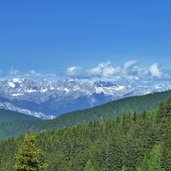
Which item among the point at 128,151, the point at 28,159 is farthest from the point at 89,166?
the point at 28,159

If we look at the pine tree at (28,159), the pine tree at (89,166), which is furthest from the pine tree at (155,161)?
the pine tree at (28,159)

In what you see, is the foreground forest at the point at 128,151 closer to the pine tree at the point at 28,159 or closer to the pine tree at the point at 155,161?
the pine tree at the point at 155,161

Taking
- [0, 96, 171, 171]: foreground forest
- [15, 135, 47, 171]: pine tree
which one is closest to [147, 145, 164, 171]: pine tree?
[0, 96, 171, 171]: foreground forest

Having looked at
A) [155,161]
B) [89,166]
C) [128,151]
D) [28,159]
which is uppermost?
[128,151]

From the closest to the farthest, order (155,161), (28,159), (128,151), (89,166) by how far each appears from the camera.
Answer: (28,159), (155,161), (128,151), (89,166)

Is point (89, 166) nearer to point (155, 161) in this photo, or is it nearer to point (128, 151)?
point (128, 151)

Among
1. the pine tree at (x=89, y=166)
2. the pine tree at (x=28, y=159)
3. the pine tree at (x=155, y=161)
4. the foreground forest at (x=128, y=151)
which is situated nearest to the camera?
the pine tree at (x=28, y=159)

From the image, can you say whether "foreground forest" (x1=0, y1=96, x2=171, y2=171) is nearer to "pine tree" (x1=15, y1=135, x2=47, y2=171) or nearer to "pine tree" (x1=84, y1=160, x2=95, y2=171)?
"pine tree" (x1=84, y1=160, x2=95, y2=171)

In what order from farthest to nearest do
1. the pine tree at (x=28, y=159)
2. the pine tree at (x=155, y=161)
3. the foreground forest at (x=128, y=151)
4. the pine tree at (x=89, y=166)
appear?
the pine tree at (x=89, y=166), the foreground forest at (x=128, y=151), the pine tree at (x=155, y=161), the pine tree at (x=28, y=159)

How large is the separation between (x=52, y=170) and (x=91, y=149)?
1650cm

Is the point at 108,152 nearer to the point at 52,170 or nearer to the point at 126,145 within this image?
the point at 126,145

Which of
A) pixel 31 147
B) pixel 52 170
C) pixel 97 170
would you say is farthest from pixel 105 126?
pixel 31 147

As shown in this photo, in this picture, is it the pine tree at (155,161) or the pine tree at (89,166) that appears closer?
the pine tree at (155,161)

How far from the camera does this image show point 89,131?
18600cm
